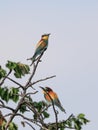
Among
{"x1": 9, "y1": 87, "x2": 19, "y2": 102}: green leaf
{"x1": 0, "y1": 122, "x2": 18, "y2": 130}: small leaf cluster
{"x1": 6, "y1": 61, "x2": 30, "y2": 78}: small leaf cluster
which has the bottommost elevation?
{"x1": 0, "y1": 122, "x2": 18, "y2": 130}: small leaf cluster

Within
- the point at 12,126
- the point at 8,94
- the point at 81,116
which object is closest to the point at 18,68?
the point at 8,94

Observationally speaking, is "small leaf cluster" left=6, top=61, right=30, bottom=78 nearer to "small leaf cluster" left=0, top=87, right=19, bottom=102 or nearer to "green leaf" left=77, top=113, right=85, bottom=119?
"small leaf cluster" left=0, top=87, right=19, bottom=102

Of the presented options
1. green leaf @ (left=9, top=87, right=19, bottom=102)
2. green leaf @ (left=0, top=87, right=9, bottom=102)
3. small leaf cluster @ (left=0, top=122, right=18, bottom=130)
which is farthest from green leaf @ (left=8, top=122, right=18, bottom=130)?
green leaf @ (left=0, top=87, right=9, bottom=102)

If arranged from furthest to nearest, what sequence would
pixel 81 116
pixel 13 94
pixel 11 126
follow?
pixel 81 116, pixel 13 94, pixel 11 126

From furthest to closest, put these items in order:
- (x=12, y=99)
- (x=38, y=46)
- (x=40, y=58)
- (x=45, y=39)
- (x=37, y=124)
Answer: (x=45, y=39)
(x=38, y=46)
(x=12, y=99)
(x=40, y=58)
(x=37, y=124)

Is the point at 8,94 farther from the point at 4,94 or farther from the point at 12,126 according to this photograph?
the point at 12,126

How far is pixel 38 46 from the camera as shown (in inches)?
724

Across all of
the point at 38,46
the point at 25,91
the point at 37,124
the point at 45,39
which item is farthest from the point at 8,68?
the point at 45,39

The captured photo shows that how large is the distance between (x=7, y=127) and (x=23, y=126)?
54 cm

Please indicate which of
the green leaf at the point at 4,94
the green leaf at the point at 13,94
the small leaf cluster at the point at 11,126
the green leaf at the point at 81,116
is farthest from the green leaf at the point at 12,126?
the green leaf at the point at 81,116

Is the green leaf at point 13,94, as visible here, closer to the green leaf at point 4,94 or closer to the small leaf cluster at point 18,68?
the green leaf at point 4,94

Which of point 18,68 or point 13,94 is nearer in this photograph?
point 13,94

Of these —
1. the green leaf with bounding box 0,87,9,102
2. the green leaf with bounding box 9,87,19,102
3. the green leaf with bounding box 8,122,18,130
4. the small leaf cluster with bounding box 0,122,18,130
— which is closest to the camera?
the small leaf cluster with bounding box 0,122,18,130

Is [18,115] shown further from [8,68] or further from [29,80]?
[8,68]
